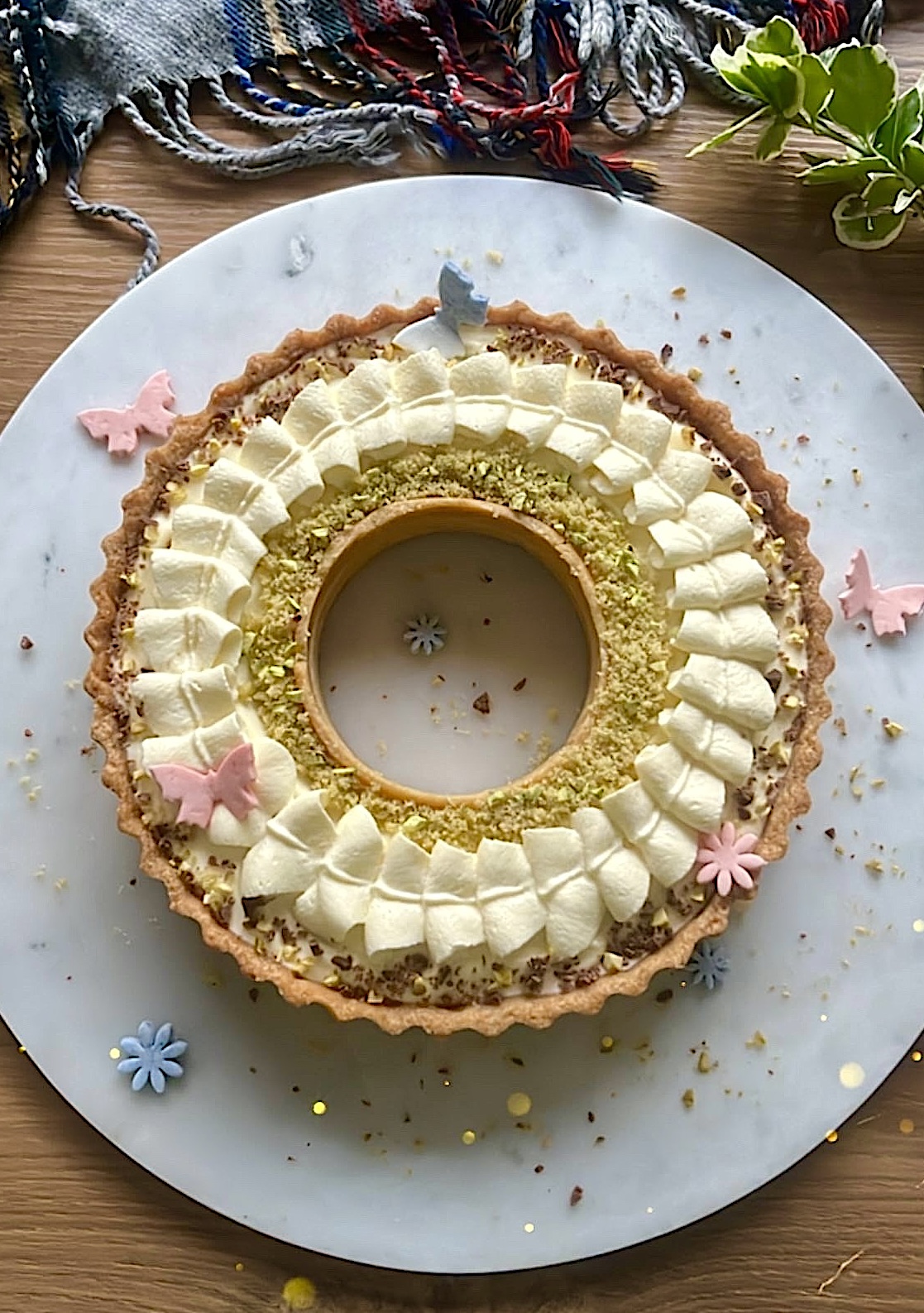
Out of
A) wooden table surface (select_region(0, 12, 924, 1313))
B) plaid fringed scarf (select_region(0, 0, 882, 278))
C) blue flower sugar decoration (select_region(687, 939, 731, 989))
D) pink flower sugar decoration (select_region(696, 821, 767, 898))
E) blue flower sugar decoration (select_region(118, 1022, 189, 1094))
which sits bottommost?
wooden table surface (select_region(0, 12, 924, 1313))

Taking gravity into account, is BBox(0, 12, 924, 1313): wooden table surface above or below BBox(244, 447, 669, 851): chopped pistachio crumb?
below

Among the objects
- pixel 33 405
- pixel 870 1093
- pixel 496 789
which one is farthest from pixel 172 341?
pixel 870 1093

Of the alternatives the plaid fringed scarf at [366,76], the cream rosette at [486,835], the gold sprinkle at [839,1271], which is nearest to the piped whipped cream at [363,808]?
the cream rosette at [486,835]

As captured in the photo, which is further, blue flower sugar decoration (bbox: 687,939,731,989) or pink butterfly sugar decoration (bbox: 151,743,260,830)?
blue flower sugar decoration (bbox: 687,939,731,989)

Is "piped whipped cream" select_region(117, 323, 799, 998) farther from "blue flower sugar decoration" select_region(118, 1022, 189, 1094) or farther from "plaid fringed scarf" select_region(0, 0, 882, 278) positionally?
"plaid fringed scarf" select_region(0, 0, 882, 278)

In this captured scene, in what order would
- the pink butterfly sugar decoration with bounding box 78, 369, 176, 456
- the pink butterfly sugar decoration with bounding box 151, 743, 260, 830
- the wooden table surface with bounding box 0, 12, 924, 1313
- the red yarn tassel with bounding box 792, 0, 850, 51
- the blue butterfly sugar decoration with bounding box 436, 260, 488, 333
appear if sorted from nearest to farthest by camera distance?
the pink butterfly sugar decoration with bounding box 151, 743, 260, 830, the blue butterfly sugar decoration with bounding box 436, 260, 488, 333, the wooden table surface with bounding box 0, 12, 924, 1313, the pink butterfly sugar decoration with bounding box 78, 369, 176, 456, the red yarn tassel with bounding box 792, 0, 850, 51

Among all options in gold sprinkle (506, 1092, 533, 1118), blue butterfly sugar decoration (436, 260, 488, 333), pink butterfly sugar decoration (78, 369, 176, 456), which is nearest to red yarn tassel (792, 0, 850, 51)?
blue butterfly sugar decoration (436, 260, 488, 333)

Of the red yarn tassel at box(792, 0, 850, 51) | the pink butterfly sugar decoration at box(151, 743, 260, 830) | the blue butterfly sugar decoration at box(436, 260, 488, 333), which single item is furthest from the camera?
the red yarn tassel at box(792, 0, 850, 51)

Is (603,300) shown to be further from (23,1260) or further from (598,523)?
(23,1260)
